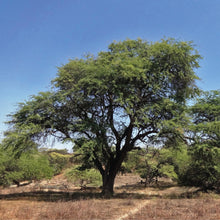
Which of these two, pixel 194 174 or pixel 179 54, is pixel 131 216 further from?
pixel 194 174

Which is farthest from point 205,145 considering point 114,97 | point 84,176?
point 84,176

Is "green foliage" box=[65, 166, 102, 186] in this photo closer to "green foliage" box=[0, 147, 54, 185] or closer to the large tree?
"green foliage" box=[0, 147, 54, 185]

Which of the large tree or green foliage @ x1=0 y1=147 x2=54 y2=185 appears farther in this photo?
green foliage @ x1=0 y1=147 x2=54 y2=185

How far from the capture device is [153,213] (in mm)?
10188

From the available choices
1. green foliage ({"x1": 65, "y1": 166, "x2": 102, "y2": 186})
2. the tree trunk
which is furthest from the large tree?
green foliage ({"x1": 65, "y1": 166, "x2": 102, "y2": 186})

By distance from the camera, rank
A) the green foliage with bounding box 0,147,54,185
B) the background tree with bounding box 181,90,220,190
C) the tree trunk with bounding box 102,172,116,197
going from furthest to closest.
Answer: the green foliage with bounding box 0,147,54,185 < the tree trunk with bounding box 102,172,116,197 < the background tree with bounding box 181,90,220,190

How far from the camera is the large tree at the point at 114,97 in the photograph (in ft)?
55.6

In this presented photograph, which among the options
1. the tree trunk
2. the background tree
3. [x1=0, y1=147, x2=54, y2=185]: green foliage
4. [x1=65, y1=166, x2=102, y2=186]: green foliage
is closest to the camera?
the background tree

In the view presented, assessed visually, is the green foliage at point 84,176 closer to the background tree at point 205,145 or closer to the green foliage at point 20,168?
the green foliage at point 20,168

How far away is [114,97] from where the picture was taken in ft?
60.0

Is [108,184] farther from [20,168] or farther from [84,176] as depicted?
[20,168]

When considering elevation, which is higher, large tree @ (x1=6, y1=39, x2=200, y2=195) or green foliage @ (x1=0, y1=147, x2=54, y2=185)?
large tree @ (x1=6, y1=39, x2=200, y2=195)

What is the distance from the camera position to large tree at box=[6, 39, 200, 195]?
55.6 ft

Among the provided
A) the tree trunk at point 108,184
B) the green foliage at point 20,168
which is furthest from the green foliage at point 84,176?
the tree trunk at point 108,184
